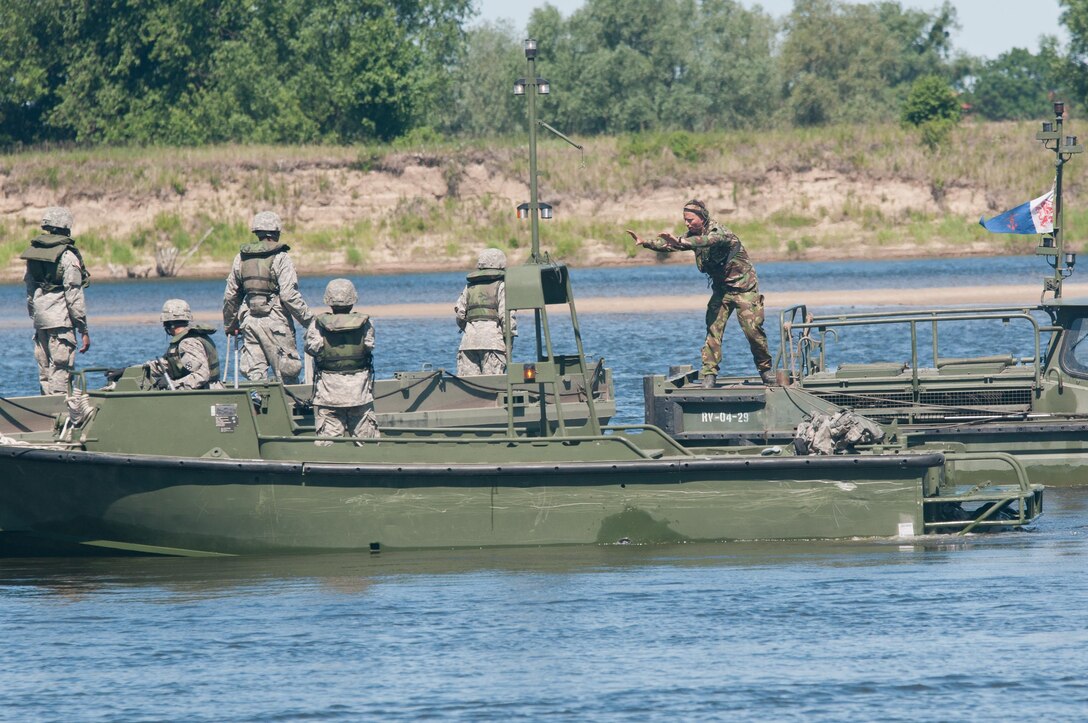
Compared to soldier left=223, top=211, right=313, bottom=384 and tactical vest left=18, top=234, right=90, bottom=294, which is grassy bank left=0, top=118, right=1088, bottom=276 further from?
soldier left=223, top=211, right=313, bottom=384

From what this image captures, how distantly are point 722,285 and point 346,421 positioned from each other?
490 centimetres

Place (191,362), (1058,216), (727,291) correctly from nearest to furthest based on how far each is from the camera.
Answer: (191,362), (727,291), (1058,216)

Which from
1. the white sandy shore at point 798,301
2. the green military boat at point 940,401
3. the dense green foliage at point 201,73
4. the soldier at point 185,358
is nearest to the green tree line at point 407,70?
the dense green foliage at point 201,73

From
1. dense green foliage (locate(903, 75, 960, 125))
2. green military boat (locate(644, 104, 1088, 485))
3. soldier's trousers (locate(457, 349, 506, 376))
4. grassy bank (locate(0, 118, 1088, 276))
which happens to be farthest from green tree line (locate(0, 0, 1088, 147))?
Answer: green military boat (locate(644, 104, 1088, 485))

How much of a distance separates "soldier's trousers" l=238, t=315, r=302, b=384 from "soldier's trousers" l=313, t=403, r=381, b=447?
2640 millimetres

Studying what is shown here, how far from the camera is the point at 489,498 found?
501 inches

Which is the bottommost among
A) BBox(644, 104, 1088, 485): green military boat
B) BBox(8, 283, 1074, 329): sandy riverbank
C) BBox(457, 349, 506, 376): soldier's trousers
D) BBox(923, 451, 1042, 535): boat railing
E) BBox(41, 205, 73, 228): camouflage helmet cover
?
BBox(8, 283, 1074, 329): sandy riverbank

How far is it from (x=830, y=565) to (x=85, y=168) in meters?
54.3

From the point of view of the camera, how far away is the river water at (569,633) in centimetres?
958

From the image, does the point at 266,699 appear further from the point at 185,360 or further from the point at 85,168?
the point at 85,168

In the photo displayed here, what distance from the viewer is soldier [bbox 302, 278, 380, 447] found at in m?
13.1

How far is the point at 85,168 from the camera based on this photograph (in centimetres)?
6281

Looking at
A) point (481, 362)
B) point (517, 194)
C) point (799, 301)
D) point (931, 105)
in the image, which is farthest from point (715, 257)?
point (931, 105)

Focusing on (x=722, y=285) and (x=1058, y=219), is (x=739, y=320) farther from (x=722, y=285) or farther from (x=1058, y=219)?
(x=1058, y=219)
